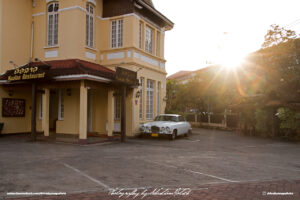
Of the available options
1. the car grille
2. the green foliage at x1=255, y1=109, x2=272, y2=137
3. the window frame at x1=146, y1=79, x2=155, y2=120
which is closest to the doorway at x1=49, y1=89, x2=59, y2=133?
the window frame at x1=146, y1=79, x2=155, y2=120

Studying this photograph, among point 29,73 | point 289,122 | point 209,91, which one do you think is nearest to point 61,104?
point 29,73

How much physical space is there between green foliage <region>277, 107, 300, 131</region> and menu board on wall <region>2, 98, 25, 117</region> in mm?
15039

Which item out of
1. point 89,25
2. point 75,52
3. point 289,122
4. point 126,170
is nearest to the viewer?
point 126,170

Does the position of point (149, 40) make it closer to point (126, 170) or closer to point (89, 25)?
point (89, 25)

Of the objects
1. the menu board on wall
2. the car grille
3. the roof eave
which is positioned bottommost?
the car grille

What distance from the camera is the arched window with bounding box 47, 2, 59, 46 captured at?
1467cm

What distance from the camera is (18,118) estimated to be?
1507 centimetres

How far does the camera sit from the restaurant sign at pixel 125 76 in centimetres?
1189

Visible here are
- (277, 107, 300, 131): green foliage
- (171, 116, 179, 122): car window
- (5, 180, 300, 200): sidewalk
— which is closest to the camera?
(5, 180, 300, 200): sidewalk

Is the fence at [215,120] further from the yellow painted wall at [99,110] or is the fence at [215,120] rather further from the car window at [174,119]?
the yellow painted wall at [99,110]

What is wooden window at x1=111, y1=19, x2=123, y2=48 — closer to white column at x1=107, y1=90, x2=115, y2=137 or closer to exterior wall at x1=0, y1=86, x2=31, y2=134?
white column at x1=107, y1=90, x2=115, y2=137

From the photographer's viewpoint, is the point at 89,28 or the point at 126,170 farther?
the point at 89,28

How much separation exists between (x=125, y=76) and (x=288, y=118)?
31.8 feet

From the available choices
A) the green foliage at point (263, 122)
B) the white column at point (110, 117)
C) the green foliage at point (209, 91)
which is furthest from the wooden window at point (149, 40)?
the green foliage at point (209, 91)
